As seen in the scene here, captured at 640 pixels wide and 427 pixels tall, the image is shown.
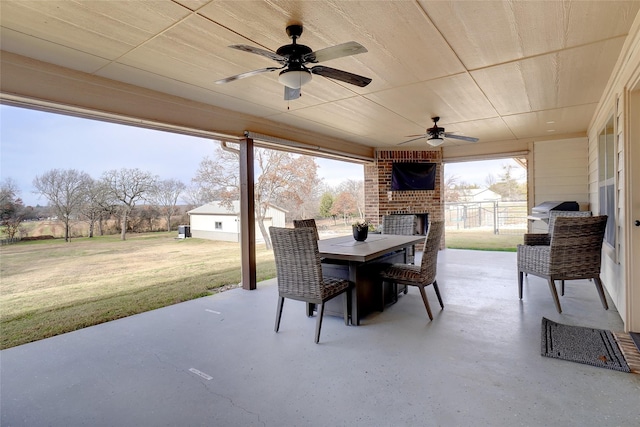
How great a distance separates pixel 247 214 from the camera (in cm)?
430

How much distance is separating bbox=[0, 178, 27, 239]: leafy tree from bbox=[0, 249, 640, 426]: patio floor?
1131 mm

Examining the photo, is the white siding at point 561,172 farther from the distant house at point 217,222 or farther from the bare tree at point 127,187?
the bare tree at point 127,187

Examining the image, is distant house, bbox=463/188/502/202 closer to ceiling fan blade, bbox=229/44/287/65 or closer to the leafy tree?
ceiling fan blade, bbox=229/44/287/65

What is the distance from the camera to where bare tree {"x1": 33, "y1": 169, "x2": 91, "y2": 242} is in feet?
10.5

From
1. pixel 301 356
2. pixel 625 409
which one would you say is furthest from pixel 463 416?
pixel 301 356

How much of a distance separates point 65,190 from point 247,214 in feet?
6.46

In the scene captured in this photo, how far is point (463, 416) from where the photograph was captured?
1671mm

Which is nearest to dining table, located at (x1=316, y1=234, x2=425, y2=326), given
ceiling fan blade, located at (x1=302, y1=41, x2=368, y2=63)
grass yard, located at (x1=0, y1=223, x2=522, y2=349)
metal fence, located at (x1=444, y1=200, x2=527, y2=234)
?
ceiling fan blade, located at (x1=302, y1=41, x2=368, y2=63)

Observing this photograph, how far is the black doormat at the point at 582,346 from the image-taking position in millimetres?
2182

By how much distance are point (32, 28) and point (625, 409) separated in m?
4.22

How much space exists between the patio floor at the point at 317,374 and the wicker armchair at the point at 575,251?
0.37m

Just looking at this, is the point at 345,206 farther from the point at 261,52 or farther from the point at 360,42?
the point at 261,52

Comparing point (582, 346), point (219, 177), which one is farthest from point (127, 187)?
point (582, 346)

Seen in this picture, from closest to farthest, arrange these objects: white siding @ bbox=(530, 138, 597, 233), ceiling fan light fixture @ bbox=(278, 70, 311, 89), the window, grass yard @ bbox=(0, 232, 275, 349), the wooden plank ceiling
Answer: the wooden plank ceiling < ceiling fan light fixture @ bbox=(278, 70, 311, 89) < grass yard @ bbox=(0, 232, 275, 349) < the window < white siding @ bbox=(530, 138, 597, 233)
